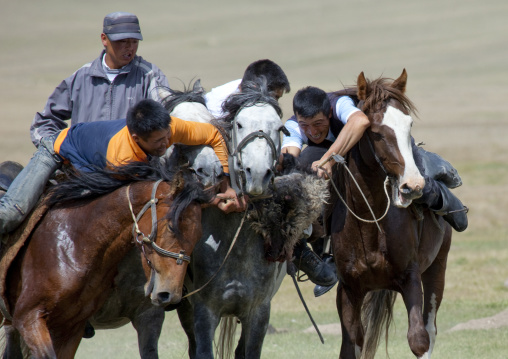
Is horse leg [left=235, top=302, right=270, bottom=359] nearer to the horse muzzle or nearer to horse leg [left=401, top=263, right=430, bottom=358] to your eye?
horse leg [left=401, top=263, right=430, bottom=358]

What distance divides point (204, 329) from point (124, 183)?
4.09 feet

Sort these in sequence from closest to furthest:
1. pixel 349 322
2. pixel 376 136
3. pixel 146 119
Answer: pixel 146 119 < pixel 376 136 < pixel 349 322

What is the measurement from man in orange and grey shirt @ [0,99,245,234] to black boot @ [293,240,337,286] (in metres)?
1.27

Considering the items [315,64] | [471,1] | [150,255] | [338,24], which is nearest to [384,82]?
[150,255]

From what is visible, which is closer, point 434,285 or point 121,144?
point 121,144

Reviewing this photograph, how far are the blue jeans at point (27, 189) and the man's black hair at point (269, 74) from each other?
160 cm

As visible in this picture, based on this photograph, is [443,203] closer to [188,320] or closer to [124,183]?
[188,320]

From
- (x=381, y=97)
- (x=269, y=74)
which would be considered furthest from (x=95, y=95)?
(x=381, y=97)

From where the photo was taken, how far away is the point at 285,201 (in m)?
6.43

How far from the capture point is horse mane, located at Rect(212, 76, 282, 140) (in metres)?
6.31

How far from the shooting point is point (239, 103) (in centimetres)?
633

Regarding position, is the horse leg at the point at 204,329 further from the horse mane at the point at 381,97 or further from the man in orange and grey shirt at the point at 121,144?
the horse mane at the point at 381,97

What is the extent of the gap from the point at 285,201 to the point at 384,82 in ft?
4.11

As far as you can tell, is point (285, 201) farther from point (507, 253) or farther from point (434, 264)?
point (507, 253)
